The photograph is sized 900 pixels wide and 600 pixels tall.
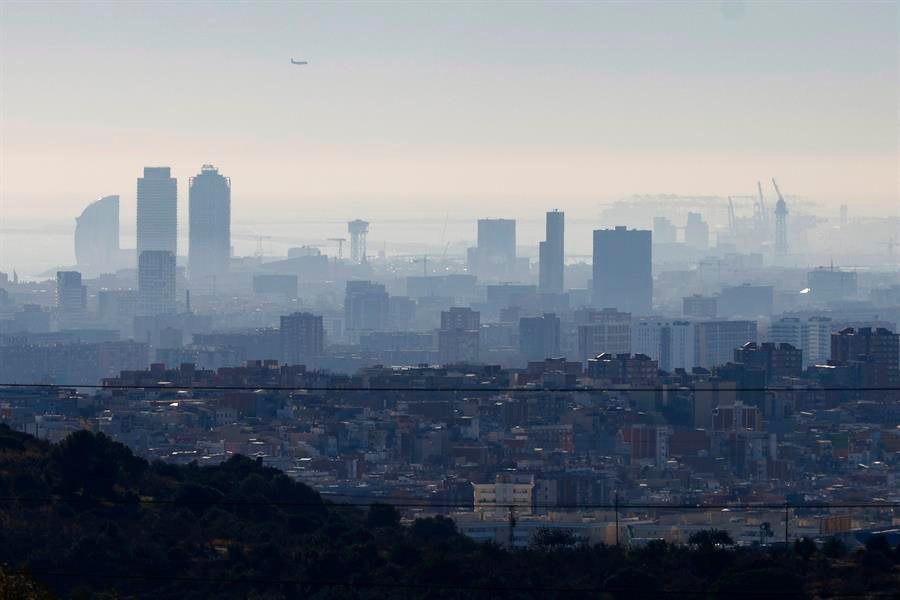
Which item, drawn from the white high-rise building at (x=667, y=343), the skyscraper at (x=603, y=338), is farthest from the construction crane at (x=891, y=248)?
the white high-rise building at (x=667, y=343)

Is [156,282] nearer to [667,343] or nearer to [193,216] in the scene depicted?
[193,216]

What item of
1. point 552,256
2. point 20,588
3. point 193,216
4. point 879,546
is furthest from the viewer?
point 193,216

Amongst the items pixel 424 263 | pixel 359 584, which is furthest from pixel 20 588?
pixel 424 263

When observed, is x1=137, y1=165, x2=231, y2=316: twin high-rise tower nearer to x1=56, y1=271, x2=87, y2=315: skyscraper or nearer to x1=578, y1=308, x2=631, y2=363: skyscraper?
x1=56, y1=271, x2=87, y2=315: skyscraper

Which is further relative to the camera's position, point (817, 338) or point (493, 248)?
point (493, 248)

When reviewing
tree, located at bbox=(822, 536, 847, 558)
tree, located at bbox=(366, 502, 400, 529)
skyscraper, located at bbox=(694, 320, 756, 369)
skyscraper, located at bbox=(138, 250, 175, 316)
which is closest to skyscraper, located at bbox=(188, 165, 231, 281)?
skyscraper, located at bbox=(138, 250, 175, 316)

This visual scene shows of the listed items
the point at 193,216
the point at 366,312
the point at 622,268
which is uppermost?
the point at 193,216

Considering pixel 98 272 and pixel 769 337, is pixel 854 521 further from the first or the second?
pixel 98 272
